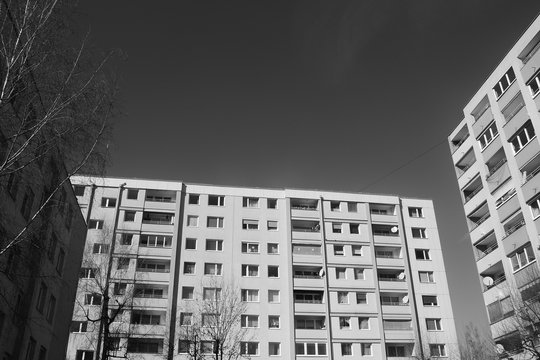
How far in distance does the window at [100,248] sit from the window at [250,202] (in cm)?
1694

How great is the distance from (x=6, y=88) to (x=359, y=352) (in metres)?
50.6

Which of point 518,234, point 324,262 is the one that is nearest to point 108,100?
point 518,234

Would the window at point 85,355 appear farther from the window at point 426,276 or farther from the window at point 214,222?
the window at point 426,276

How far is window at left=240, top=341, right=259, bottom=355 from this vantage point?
5297 cm

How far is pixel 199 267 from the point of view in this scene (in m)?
57.5

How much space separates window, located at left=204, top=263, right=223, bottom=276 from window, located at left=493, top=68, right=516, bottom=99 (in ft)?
112

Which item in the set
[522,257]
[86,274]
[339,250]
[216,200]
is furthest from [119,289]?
[522,257]

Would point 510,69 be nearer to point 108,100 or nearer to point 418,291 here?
point 418,291

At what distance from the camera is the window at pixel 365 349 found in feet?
182

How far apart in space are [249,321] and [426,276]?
22.5 meters

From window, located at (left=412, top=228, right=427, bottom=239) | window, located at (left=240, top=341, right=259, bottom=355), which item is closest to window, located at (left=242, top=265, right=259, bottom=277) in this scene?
window, located at (left=240, top=341, right=259, bottom=355)

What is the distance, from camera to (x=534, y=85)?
118 ft

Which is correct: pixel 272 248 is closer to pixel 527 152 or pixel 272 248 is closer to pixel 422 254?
pixel 422 254

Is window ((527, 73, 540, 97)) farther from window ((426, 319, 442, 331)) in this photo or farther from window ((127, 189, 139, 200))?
window ((127, 189, 139, 200))
